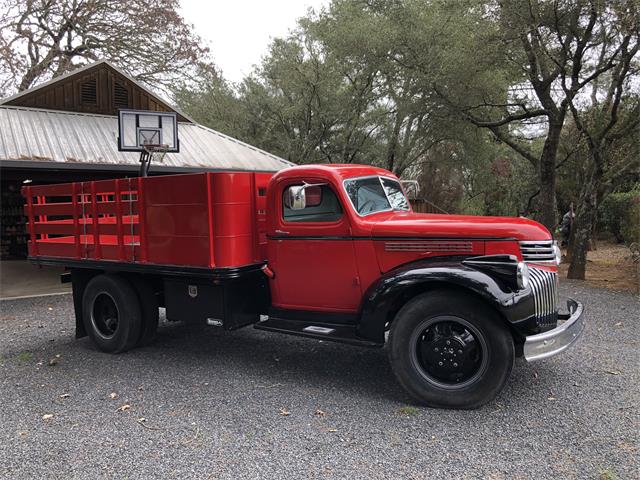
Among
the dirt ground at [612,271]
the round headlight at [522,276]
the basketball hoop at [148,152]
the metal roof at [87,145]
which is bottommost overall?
the dirt ground at [612,271]

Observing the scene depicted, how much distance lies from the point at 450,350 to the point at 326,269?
1.29 metres

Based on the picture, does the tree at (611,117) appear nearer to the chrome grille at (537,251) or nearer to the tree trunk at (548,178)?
the tree trunk at (548,178)

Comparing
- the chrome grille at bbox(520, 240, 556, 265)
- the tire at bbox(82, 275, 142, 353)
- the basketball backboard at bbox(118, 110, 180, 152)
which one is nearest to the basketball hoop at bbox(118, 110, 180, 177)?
the basketball backboard at bbox(118, 110, 180, 152)

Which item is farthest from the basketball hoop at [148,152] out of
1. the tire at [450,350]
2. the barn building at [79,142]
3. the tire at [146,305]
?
the tire at [450,350]

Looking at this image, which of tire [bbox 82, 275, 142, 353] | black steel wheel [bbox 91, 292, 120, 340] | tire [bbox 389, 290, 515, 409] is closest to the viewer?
tire [bbox 389, 290, 515, 409]

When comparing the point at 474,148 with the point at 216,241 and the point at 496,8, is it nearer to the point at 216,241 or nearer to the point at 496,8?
the point at 496,8

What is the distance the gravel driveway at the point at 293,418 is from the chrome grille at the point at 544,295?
2.13 ft

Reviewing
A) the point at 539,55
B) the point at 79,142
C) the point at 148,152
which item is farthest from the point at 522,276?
the point at 79,142

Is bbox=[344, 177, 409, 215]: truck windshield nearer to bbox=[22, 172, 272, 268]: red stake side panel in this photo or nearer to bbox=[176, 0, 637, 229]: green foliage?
bbox=[22, 172, 272, 268]: red stake side panel

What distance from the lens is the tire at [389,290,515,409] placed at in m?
3.69

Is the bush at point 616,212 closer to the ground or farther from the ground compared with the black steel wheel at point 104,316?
farther from the ground

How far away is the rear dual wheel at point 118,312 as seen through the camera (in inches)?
210

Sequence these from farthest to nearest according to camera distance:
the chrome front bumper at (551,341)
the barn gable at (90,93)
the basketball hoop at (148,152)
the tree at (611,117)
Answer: the barn gable at (90,93) → the tree at (611,117) → the basketball hoop at (148,152) → the chrome front bumper at (551,341)

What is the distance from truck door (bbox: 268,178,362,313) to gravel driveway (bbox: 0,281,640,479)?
74 cm
